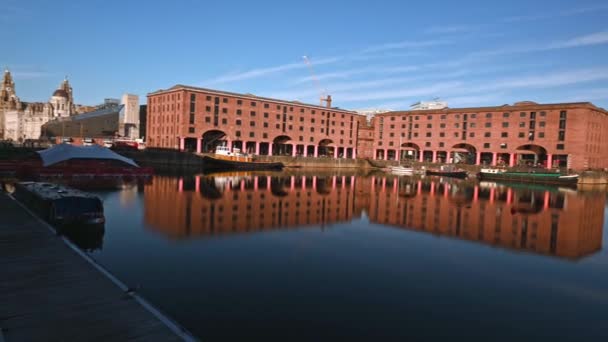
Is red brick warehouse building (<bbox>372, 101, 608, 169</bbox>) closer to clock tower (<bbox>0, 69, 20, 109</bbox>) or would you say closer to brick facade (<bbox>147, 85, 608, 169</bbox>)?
brick facade (<bbox>147, 85, 608, 169</bbox>)

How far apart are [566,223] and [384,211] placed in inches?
465

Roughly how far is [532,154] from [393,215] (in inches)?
2730

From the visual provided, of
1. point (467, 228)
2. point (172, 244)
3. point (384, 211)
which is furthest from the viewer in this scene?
point (384, 211)

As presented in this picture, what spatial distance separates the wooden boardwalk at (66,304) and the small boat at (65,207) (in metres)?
5.02

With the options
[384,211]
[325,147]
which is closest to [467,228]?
[384,211]

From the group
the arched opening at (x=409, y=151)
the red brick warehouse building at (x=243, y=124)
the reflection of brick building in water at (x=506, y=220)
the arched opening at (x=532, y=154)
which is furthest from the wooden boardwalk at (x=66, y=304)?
the arched opening at (x=409, y=151)

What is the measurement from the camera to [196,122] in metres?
73.4

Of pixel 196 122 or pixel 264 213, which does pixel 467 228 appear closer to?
pixel 264 213

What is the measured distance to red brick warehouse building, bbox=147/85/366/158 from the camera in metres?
73.5

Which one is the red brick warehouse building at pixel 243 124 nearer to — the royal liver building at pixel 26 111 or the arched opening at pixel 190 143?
the arched opening at pixel 190 143

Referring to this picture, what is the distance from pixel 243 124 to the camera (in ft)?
264

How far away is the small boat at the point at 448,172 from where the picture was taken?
76375 mm

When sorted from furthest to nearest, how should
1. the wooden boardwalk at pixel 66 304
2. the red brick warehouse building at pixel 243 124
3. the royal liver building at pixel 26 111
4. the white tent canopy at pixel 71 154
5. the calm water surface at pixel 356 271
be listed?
1. the royal liver building at pixel 26 111
2. the red brick warehouse building at pixel 243 124
3. the white tent canopy at pixel 71 154
4. the calm water surface at pixel 356 271
5. the wooden boardwalk at pixel 66 304

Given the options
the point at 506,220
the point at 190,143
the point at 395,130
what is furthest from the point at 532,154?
the point at 190,143
